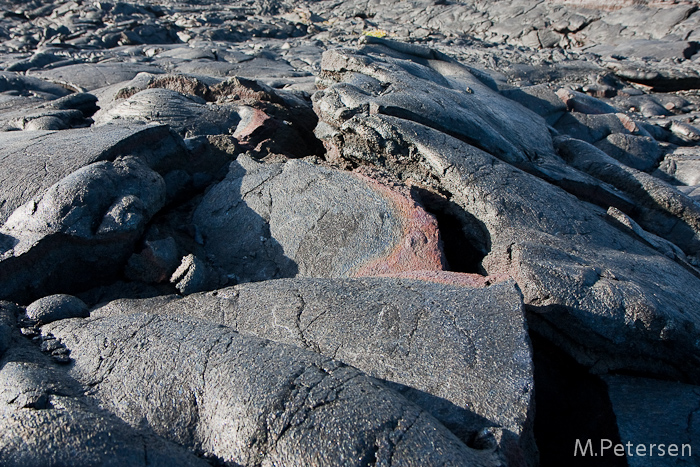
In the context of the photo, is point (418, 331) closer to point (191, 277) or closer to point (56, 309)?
point (191, 277)


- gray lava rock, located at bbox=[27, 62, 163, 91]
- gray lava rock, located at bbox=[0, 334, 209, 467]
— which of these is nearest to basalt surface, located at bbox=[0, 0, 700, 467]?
gray lava rock, located at bbox=[0, 334, 209, 467]

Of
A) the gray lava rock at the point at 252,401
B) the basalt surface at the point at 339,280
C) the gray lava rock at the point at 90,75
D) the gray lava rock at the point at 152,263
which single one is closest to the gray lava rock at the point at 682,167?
the basalt surface at the point at 339,280

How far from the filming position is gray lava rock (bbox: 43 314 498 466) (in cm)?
140

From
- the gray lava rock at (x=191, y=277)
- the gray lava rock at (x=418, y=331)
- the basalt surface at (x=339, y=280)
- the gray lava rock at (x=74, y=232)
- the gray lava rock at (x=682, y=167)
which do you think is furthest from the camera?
the gray lava rock at (x=682, y=167)

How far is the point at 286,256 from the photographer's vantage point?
9.00 ft

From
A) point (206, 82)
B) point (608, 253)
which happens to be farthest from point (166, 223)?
point (608, 253)

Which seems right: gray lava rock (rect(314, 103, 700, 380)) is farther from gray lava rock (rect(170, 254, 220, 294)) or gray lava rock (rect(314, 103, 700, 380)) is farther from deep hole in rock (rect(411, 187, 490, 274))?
gray lava rock (rect(170, 254, 220, 294))

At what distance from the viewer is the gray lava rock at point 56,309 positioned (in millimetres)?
2102

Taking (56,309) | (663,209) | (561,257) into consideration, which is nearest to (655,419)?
(561,257)

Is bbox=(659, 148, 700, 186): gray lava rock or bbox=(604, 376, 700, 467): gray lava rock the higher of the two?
bbox=(604, 376, 700, 467): gray lava rock

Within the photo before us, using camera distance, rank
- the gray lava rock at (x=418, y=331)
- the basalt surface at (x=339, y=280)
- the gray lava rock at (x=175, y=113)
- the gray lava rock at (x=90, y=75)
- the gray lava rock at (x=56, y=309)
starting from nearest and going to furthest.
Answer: the basalt surface at (x=339, y=280) < the gray lava rock at (x=418, y=331) < the gray lava rock at (x=56, y=309) < the gray lava rock at (x=175, y=113) < the gray lava rock at (x=90, y=75)

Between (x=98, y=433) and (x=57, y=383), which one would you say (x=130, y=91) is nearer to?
(x=57, y=383)

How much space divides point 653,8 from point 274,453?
13044mm

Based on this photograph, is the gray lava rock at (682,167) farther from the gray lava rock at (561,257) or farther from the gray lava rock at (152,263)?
the gray lava rock at (152,263)
